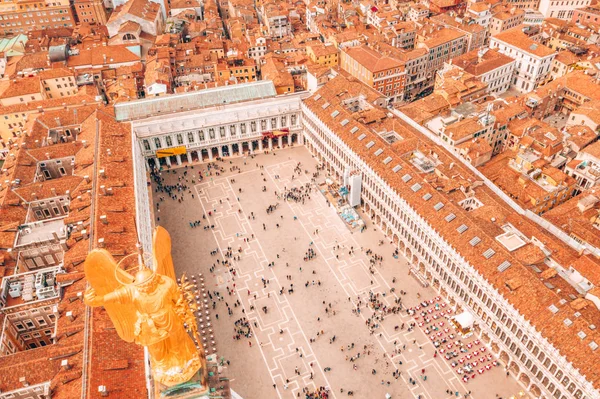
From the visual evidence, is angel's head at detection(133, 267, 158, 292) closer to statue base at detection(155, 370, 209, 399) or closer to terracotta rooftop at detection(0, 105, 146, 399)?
statue base at detection(155, 370, 209, 399)

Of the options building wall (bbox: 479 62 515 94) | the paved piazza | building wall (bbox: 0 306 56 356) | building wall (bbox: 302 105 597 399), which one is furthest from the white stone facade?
building wall (bbox: 479 62 515 94)

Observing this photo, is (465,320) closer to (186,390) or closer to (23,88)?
(186,390)

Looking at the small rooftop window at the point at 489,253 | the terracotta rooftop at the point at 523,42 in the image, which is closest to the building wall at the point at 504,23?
the terracotta rooftop at the point at 523,42

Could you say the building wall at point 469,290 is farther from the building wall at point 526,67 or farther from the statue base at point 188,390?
the building wall at point 526,67

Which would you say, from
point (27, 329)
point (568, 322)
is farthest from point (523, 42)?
point (27, 329)

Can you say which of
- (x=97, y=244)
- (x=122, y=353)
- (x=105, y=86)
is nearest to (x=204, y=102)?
(x=105, y=86)

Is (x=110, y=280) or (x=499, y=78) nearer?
(x=110, y=280)
